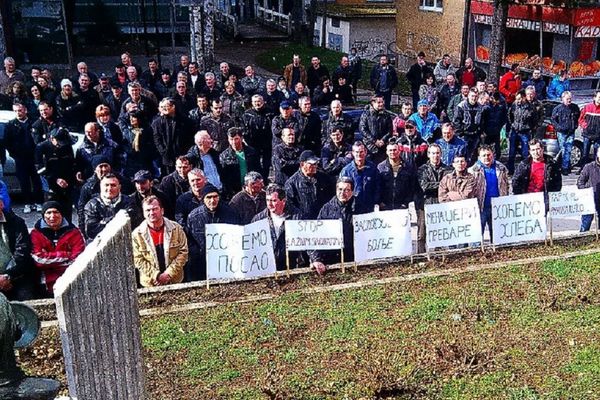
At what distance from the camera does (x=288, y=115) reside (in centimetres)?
1188

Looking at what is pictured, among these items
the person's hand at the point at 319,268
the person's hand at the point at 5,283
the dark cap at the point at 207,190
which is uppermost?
the dark cap at the point at 207,190

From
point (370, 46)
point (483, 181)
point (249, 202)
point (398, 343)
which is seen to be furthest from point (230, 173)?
point (370, 46)

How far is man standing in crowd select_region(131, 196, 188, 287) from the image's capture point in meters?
7.73

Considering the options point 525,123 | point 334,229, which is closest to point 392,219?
point 334,229

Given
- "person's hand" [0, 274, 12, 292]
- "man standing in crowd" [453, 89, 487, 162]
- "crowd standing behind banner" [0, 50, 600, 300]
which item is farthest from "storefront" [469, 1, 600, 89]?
"person's hand" [0, 274, 12, 292]

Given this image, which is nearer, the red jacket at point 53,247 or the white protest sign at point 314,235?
the red jacket at point 53,247

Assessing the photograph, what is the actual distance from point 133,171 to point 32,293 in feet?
10.4

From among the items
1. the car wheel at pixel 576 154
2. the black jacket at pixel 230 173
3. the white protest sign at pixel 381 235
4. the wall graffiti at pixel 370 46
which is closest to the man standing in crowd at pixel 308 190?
the white protest sign at pixel 381 235

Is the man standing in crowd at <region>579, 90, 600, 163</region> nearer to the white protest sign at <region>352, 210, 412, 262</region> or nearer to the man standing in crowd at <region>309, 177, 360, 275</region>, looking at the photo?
the white protest sign at <region>352, 210, 412, 262</region>

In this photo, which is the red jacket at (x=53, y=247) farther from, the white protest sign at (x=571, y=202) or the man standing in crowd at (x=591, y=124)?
the man standing in crowd at (x=591, y=124)

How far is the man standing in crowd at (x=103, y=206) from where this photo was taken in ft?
26.1

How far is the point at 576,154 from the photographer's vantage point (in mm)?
14664

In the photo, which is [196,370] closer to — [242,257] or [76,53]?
[242,257]

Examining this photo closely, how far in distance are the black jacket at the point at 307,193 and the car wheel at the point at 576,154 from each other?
7510 millimetres
